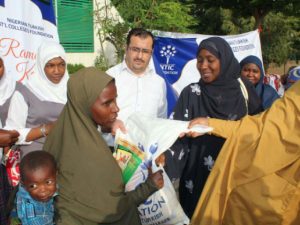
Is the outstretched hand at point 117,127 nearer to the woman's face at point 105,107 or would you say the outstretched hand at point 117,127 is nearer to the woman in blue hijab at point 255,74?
the woman's face at point 105,107

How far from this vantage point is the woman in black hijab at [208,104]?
287 cm

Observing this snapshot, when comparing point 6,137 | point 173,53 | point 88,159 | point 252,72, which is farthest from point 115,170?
point 173,53

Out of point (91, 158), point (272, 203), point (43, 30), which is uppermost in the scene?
point (43, 30)

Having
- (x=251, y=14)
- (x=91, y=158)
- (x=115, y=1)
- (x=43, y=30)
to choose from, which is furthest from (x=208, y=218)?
(x=251, y=14)

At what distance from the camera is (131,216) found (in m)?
2.15

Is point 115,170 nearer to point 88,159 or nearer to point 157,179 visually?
point 88,159

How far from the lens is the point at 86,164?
6.53 feet

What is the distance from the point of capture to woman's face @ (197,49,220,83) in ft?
9.36

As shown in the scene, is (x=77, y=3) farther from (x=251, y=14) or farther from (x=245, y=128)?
(x=251, y=14)

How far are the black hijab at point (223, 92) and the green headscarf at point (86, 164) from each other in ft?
3.38

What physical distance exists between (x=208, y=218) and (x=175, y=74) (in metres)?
4.24

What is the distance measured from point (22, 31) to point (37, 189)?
2.77m

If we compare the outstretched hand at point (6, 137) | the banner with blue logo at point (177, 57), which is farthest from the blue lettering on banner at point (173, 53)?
the outstretched hand at point (6, 137)

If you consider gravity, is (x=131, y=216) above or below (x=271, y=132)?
below
